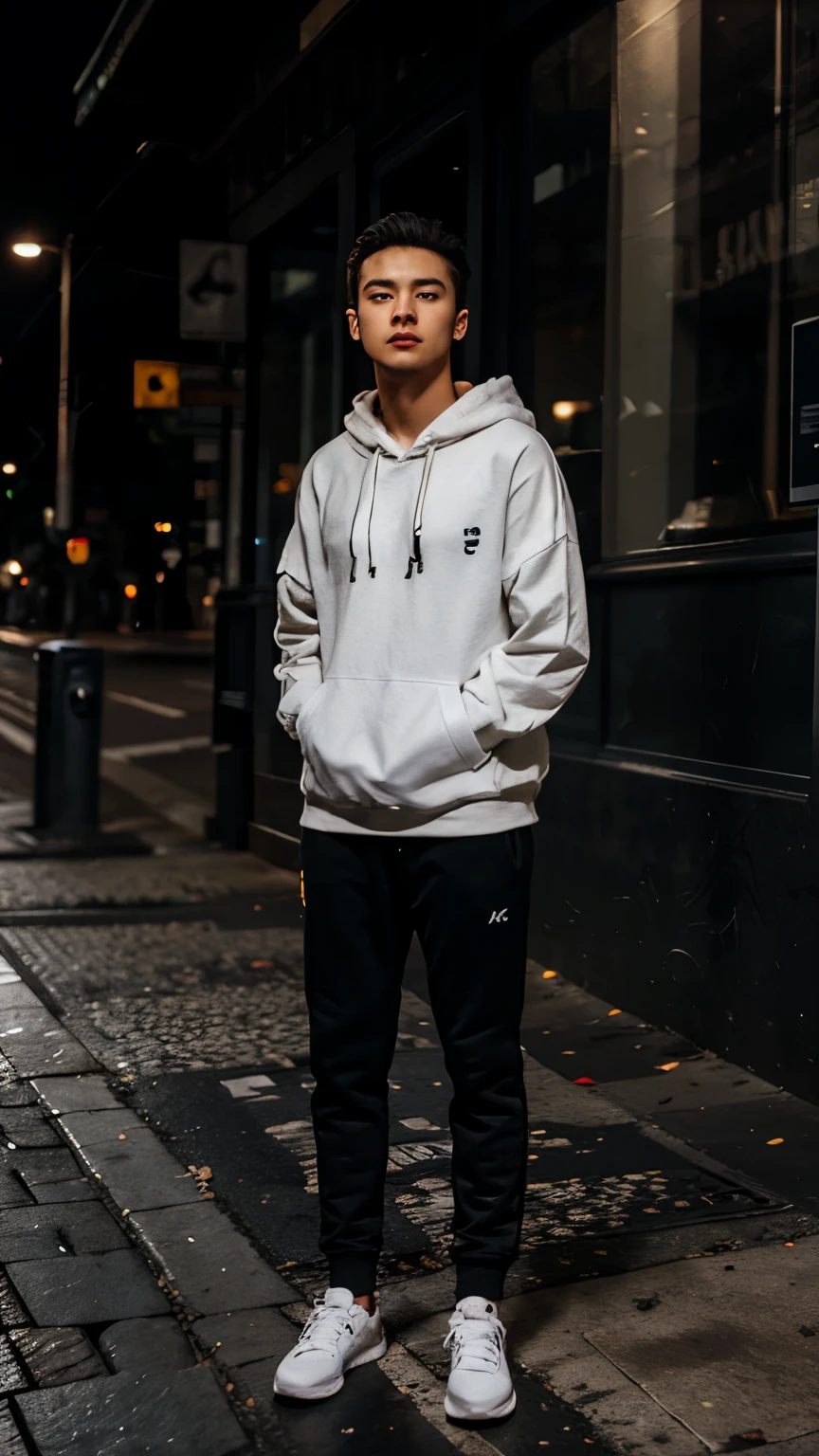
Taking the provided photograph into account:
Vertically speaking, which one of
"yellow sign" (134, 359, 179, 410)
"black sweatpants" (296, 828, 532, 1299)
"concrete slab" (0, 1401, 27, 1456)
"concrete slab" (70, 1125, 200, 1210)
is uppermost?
"yellow sign" (134, 359, 179, 410)

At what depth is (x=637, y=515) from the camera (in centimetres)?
571

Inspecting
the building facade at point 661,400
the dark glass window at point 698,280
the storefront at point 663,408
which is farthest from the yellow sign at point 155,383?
the dark glass window at point 698,280

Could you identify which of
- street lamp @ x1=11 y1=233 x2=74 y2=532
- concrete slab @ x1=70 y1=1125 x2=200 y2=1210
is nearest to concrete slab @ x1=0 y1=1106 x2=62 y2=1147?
concrete slab @ x1=70 y1=1125 x2=200 y2=1210

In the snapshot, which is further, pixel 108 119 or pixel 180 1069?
pixel 108 119

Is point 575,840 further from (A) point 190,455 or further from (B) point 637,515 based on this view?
(A) point 190,455

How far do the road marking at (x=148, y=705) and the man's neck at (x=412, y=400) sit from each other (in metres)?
17.4

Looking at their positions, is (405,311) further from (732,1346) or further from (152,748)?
(152,748)

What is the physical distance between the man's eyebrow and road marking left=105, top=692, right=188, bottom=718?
57.5ft

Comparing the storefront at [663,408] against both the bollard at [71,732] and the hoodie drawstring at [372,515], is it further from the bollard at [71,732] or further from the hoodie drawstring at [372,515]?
the bollard at [71,732]

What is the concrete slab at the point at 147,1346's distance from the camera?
9.56 ft

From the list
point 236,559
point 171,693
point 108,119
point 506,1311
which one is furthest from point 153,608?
point 171,693

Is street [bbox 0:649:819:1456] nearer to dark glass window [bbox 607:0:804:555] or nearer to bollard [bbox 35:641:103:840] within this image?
dark glass window [bbox 607:0:804:555]

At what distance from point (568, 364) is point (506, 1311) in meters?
4.11

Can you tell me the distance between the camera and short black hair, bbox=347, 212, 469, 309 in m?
2.79
